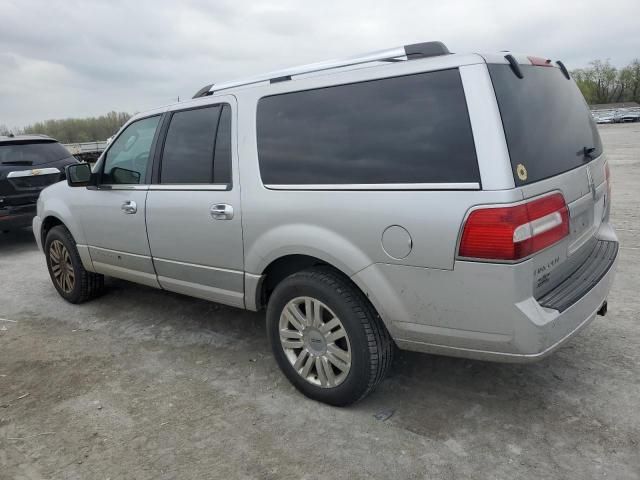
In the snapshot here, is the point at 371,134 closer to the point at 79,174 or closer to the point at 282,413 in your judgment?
the point at 282,413

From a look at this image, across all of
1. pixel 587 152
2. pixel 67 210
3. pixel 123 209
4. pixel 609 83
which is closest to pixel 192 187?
pixel 123 209

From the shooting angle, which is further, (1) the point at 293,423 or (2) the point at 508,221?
(1) the point at 293,423

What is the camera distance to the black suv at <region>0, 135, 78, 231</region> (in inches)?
306

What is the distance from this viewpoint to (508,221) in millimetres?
2234

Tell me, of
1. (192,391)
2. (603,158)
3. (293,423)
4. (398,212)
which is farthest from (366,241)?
(603,158)

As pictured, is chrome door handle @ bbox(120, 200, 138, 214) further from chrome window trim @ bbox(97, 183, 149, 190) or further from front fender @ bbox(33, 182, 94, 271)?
front fender @ bbox(33, 182, 94, 271)

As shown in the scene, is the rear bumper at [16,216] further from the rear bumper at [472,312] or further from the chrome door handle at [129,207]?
the rear bumper at [472,312]

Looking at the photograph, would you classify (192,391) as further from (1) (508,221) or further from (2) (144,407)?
(1) (508,221)

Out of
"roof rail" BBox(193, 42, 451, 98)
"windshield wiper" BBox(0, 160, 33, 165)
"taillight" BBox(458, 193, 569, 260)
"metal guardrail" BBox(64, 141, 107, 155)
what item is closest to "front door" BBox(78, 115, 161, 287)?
"roof rail" BBox(193, 42, 451, 98)

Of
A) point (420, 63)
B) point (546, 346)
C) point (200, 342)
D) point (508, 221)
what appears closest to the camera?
point (508, 221)

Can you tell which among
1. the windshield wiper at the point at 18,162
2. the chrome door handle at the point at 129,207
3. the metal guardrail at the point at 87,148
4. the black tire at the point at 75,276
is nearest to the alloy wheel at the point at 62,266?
the black tire at the point at 75,276

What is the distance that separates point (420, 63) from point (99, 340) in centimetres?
330

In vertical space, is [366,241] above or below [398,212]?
below

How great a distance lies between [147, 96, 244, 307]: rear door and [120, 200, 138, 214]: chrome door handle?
0.64 ft
